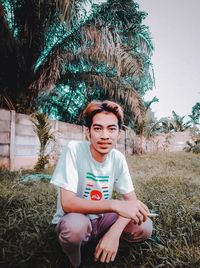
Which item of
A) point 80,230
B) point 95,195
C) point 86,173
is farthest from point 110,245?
point 86,173

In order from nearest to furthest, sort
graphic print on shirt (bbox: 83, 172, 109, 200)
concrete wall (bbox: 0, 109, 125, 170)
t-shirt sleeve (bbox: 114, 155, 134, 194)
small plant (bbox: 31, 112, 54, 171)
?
graphic print on shirt (bbox: 83, 172, 109, 200) → t-shirt sleeve (bbox: 114, 155, 134, 194) → concrete wall (bbox: 0, 109, 125, 170) → small plant (bbox: 31, 112, 54, 171)

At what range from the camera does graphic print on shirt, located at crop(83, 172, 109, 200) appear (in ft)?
6.15

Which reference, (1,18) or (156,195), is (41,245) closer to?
(156,195)

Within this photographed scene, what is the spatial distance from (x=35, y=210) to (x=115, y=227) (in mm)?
1423

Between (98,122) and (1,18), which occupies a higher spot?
(1,18)

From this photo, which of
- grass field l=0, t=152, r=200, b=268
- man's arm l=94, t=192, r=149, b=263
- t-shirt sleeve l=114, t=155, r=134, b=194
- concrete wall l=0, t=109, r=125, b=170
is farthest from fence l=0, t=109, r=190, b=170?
man's arm l=94, t=192, r=149, b=263

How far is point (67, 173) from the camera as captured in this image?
174cm

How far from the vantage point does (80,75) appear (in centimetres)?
915

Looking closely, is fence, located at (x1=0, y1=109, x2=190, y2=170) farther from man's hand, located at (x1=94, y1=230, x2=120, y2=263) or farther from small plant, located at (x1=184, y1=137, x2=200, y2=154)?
small plant, located at (x1=184, y1=137, x2=200, y2=154)

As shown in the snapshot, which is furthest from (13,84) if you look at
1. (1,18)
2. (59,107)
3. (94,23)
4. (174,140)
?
(174,140)

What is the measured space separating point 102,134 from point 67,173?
36 centimetres

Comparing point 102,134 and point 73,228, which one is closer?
point 73,228

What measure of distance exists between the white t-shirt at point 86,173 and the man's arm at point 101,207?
0.10m

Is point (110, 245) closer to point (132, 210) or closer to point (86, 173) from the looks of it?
point (132, 210)
